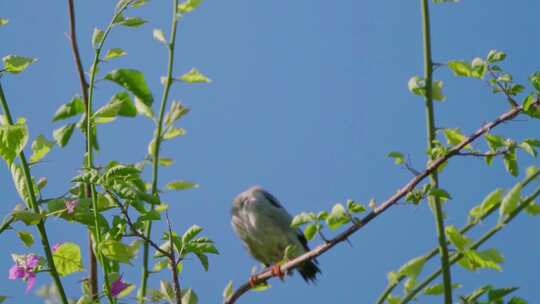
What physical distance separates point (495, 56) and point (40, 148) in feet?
5.54

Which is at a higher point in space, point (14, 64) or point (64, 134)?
point (14, 64)

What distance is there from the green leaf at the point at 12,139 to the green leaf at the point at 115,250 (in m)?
0.45

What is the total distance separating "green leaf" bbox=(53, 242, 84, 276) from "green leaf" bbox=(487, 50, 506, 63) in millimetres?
1634

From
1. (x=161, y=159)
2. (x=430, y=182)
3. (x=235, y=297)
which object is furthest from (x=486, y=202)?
(x=161, y=159)

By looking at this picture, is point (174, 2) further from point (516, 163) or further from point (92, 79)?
point (516, 163)

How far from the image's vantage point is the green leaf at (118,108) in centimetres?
289

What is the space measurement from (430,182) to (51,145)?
4.77 ft

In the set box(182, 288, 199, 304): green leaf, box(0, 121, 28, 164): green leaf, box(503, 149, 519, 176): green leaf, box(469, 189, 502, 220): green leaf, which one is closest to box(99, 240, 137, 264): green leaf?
box(182, 288, 199, 304): green leaf

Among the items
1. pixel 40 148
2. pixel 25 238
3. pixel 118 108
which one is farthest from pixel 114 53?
pixel 25 238

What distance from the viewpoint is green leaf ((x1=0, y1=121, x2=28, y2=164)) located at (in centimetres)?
257

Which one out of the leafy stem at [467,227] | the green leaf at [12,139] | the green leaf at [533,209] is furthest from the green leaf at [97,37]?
the green leaf at [533,209]

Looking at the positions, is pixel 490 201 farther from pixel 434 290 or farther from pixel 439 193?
pixel 434 290

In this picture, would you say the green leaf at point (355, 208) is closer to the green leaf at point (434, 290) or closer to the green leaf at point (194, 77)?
the green leaf at point (434, 290)

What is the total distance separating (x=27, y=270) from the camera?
291 centimetres
